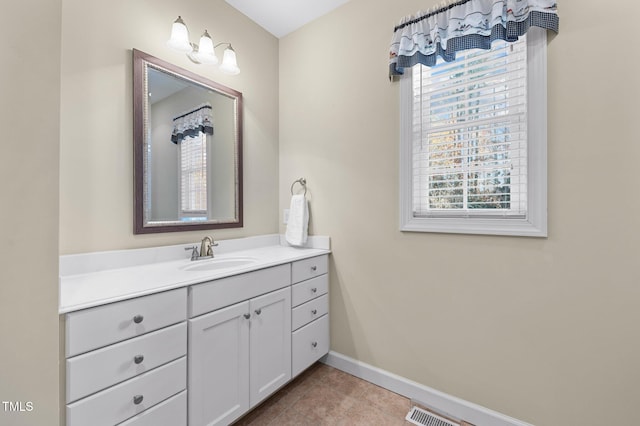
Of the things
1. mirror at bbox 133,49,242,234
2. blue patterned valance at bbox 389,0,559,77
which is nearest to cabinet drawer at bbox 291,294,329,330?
mirror at bbox 133,49,242,234

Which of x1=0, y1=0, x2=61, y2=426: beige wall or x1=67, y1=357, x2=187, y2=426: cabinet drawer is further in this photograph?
x1=67, y1=357, x2=187, y2=426: cabinet drawer

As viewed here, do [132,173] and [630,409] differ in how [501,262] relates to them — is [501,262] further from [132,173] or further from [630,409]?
[132,173]

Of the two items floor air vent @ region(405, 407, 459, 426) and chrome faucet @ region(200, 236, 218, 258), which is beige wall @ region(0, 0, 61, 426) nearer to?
chrome faucet @ region(200, 236, 218, 258)

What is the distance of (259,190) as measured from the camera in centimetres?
225

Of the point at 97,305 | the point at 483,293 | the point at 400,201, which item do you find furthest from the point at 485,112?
the point at 97,305

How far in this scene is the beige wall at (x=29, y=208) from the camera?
0.67 m

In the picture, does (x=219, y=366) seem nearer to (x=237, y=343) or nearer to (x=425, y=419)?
(x=237, y=343)

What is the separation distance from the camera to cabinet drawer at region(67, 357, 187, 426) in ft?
2.97

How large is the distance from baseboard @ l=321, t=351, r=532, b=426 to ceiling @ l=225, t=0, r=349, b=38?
260 centimetres

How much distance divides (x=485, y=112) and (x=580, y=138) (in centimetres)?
44

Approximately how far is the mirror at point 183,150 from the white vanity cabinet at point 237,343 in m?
0.63

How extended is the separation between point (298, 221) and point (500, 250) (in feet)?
4.33

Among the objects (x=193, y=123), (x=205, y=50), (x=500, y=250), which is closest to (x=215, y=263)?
(x=193, y=123)

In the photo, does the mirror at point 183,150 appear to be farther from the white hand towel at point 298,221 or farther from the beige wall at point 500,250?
the beige wall at point 500,250
